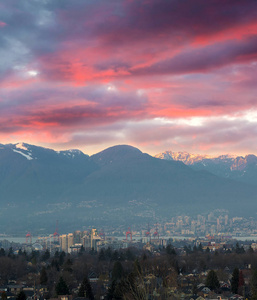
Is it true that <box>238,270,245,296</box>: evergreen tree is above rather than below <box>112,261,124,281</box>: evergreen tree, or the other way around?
below

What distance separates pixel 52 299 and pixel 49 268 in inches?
944

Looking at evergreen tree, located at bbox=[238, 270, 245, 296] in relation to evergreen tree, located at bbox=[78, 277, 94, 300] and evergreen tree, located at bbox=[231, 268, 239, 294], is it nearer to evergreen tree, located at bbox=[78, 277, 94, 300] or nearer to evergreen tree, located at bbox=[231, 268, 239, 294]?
evergreen tree, located at bbox=[231, 268, 239, 294]

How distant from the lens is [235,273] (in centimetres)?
6988

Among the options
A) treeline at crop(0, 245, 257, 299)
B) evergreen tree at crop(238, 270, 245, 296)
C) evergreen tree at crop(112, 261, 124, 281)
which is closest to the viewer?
treeline at crop(0, 245, 257, 299)

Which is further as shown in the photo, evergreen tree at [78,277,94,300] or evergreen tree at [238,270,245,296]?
evergreen tree at [238,270,245,296]

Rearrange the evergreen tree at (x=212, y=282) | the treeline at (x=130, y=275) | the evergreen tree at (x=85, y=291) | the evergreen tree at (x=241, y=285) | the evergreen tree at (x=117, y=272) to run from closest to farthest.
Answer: the evergreen tree at (x=85, y=291)
the treeline at (x=130, y=275)
the evergreen tree at (x=241, y=285)
the evergreen tree at (x=212, y=282)
the evergreen tree at (x=117, y=272)

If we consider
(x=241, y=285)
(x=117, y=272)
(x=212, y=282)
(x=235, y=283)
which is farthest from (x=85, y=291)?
(x=241, y=285)

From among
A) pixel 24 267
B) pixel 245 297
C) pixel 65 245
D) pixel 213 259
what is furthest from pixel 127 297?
pixel 65 245

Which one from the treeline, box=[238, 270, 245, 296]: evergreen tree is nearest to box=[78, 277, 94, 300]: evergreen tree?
the treeline

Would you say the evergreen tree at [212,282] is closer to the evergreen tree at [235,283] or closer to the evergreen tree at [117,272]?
the evergreen tree at [235,283]

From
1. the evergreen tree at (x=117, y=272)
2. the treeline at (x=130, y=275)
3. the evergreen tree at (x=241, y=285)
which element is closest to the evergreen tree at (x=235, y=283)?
the treeline at (x=130, y=275)

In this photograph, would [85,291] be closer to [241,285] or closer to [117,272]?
[117,272]

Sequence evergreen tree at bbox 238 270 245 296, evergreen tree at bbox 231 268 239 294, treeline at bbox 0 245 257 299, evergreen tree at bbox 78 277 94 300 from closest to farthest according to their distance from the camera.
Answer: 1. evergreen tree at bbox 78 277 94 300
2. treeline at bbox 0 245 257 299
3. evergreen tree at bbox 238 270 245 296
4. evergreen tree at bbox 231 268 239 294

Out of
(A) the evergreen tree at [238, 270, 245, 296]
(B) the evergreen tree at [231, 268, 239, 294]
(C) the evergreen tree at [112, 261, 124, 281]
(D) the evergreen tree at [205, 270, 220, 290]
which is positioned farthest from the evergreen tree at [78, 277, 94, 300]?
(A) the evergreen tree at [238, 270, 245, 296]
